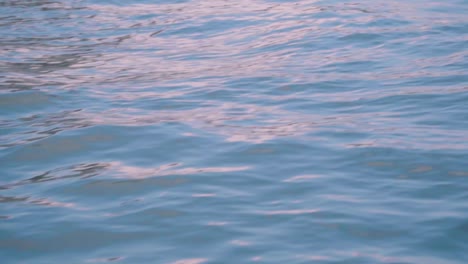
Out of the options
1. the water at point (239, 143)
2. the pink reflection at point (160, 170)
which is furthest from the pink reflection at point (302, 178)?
the pink reflection at point (160, 170)

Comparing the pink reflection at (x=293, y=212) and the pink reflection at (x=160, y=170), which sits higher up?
the pink reflection at (x=160, y=170)

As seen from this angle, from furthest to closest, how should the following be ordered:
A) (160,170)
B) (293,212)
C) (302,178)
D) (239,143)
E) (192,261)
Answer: (239,143) < (160,170) < (302,178) < (293,212) < (192,261)

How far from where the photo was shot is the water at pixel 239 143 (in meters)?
4.41

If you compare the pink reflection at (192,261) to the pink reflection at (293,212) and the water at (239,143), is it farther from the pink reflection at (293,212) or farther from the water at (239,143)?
the pink reflection at (293,212)

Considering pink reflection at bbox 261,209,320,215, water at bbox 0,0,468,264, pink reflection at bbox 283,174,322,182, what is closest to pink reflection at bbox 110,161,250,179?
water at bbox 0,0,468,264

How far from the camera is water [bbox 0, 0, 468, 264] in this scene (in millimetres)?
4406

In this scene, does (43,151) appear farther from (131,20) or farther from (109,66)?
(131,20)

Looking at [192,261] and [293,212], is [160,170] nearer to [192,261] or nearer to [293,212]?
[293,212]

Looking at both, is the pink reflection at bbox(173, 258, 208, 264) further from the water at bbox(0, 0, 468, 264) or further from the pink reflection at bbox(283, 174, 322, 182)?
the pink reflection at bbox(283, 174, 322, 182)

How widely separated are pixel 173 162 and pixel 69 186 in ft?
2.78

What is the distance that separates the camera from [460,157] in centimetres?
555

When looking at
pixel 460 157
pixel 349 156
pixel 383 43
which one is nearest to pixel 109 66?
pixel 383 43

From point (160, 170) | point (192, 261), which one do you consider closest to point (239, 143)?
point (160, 170)

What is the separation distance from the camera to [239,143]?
242 inches
